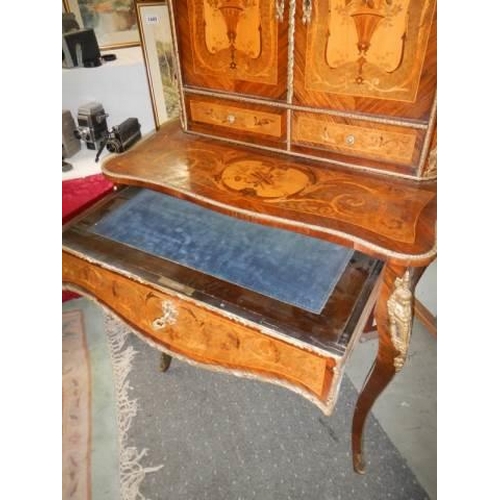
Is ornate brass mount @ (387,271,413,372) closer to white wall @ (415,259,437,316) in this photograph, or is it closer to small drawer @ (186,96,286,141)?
small drawer @ (186,96,286,141)

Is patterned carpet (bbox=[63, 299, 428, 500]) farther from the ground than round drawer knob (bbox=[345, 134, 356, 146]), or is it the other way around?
round drawer knob (bbox=[345, 134, 356, 146])

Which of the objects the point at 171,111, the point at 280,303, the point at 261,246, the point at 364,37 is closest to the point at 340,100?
the point at 364,37

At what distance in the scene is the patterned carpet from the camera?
1.58 m

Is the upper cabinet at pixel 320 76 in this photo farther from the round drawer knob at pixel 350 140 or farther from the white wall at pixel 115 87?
the white wall at pixel 115 87

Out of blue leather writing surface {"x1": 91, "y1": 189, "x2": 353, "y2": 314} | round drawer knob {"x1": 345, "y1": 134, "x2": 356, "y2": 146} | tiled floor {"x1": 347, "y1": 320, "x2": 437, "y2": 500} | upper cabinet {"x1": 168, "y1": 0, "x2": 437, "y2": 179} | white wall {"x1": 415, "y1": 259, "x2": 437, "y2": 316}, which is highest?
upper cabinet {"x1": 168, "y1": 0, "x2": 437, "y2": 179}

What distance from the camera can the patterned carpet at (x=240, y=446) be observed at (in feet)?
5.20

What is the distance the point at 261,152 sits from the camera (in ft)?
4.86

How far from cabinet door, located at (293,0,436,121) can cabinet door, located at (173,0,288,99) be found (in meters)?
0.07

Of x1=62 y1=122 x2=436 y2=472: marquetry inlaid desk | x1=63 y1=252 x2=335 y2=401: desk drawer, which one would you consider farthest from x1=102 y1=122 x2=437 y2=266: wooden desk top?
x1=63 y1=252 x2=335 y2=401: desk drawer

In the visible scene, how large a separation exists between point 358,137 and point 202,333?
0.82 metres

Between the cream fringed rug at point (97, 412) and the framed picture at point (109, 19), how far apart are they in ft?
5.13

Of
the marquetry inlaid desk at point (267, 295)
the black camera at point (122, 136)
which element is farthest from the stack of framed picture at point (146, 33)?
the marquetry inlaid desk at point (267, 295)

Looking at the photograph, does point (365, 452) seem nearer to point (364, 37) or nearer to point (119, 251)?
point (119, 251)

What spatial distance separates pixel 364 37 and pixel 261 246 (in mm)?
731
